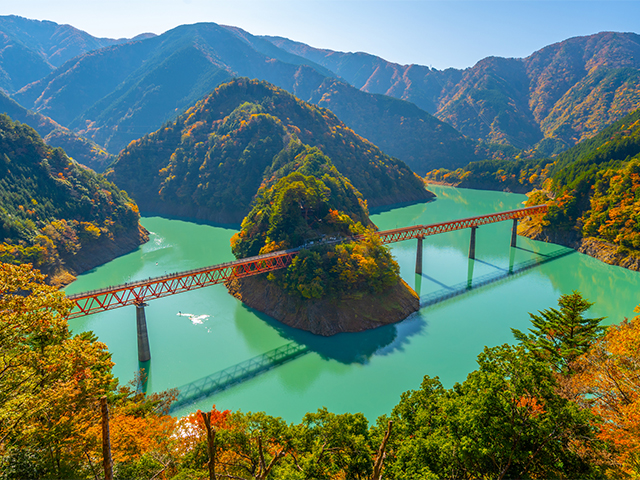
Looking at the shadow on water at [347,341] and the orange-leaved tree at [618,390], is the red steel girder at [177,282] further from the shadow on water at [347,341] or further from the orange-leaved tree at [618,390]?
the orange-leaved tree at [618,390]

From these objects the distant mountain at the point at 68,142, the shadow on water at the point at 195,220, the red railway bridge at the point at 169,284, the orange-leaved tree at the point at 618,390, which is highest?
the distant mountain at the point at 68,142

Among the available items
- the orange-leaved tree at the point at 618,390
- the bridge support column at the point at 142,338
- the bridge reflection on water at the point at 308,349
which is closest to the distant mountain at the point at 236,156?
the bridge reflection on water at the point at 308,349

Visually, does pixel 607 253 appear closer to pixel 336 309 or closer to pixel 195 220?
pixel 336 309

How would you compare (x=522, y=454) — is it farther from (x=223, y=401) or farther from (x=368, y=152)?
(x=368, y=152)

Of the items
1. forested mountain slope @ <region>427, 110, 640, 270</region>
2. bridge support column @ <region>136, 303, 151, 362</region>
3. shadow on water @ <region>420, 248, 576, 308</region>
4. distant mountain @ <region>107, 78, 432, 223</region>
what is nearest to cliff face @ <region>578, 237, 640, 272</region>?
forested mountain slope @ <region>427, 110, 640, 270</region>

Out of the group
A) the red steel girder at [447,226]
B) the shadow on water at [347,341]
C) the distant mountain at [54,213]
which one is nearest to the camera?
the shadow on water at [347,341]

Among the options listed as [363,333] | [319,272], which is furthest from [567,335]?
[319,272]

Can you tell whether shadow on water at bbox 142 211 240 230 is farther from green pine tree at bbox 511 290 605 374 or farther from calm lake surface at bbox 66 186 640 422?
green pine tree at bbox 511 290 605 374
